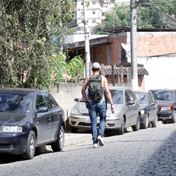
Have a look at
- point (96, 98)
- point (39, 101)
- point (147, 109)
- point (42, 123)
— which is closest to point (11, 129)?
point (42, 123)

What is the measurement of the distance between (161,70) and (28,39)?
24.4 meters

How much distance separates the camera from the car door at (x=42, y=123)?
938 cm

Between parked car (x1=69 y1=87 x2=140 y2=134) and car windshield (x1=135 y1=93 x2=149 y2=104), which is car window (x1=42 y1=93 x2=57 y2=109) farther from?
car windshield (x1=135 y1=93 x2=149 y2=104)

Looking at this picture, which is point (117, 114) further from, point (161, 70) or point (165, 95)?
point (161, 70)

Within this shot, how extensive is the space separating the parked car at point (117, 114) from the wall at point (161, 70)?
62.8 ft

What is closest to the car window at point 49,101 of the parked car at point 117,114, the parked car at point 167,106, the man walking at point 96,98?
the man walking at point 96,98

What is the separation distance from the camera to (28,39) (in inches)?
493

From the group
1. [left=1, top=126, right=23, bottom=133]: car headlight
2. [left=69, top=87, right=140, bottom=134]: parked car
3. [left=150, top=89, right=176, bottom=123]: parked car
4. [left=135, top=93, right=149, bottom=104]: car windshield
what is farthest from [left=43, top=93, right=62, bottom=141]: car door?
[left=150, top=89, right=176, bottom=123]: parked car

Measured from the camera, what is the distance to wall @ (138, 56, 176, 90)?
3516cm

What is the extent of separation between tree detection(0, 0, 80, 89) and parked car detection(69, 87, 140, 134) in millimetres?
1811

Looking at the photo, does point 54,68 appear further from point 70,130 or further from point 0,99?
point 0,99

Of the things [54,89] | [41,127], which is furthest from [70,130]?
[41,127]

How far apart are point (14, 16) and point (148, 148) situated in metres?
5.61

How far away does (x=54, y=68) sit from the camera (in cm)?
1414
